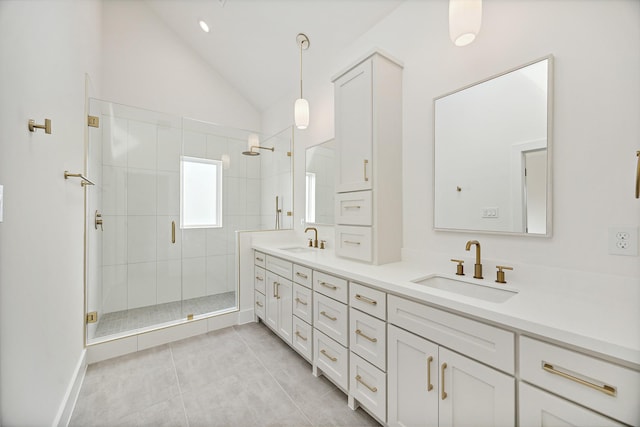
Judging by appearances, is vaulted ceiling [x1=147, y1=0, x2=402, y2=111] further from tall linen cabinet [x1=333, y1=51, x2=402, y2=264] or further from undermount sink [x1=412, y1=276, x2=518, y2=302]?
undermount sink [x1=412, y1=276, x2=518, y2=302]

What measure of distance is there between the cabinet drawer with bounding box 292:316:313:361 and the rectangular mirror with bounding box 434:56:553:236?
121cm

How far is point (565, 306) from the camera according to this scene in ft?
3.44

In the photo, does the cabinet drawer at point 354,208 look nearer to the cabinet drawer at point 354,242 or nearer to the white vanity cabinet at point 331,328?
the cabinet drawer at point 354,242

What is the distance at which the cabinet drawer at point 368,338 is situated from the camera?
142 centimetres

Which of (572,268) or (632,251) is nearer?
(632,251)

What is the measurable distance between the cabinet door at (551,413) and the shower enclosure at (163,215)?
101 inches

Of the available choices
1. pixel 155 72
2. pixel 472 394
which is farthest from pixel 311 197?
pixel 155 72

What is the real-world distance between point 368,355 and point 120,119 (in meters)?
3.02

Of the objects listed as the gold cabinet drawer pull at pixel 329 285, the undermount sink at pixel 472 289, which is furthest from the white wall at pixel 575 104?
the gold cabinet drawer pull at pixel 329 285

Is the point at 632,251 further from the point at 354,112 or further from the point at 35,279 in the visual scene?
the point at 35,279

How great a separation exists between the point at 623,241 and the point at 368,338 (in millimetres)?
1230

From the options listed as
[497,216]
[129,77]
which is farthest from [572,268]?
[129,77]

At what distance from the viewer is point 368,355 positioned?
1.51 metres

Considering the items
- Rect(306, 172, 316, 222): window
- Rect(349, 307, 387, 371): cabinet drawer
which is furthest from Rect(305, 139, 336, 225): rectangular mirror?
Rect(349, 307, 387, 371): cabinet drawer
